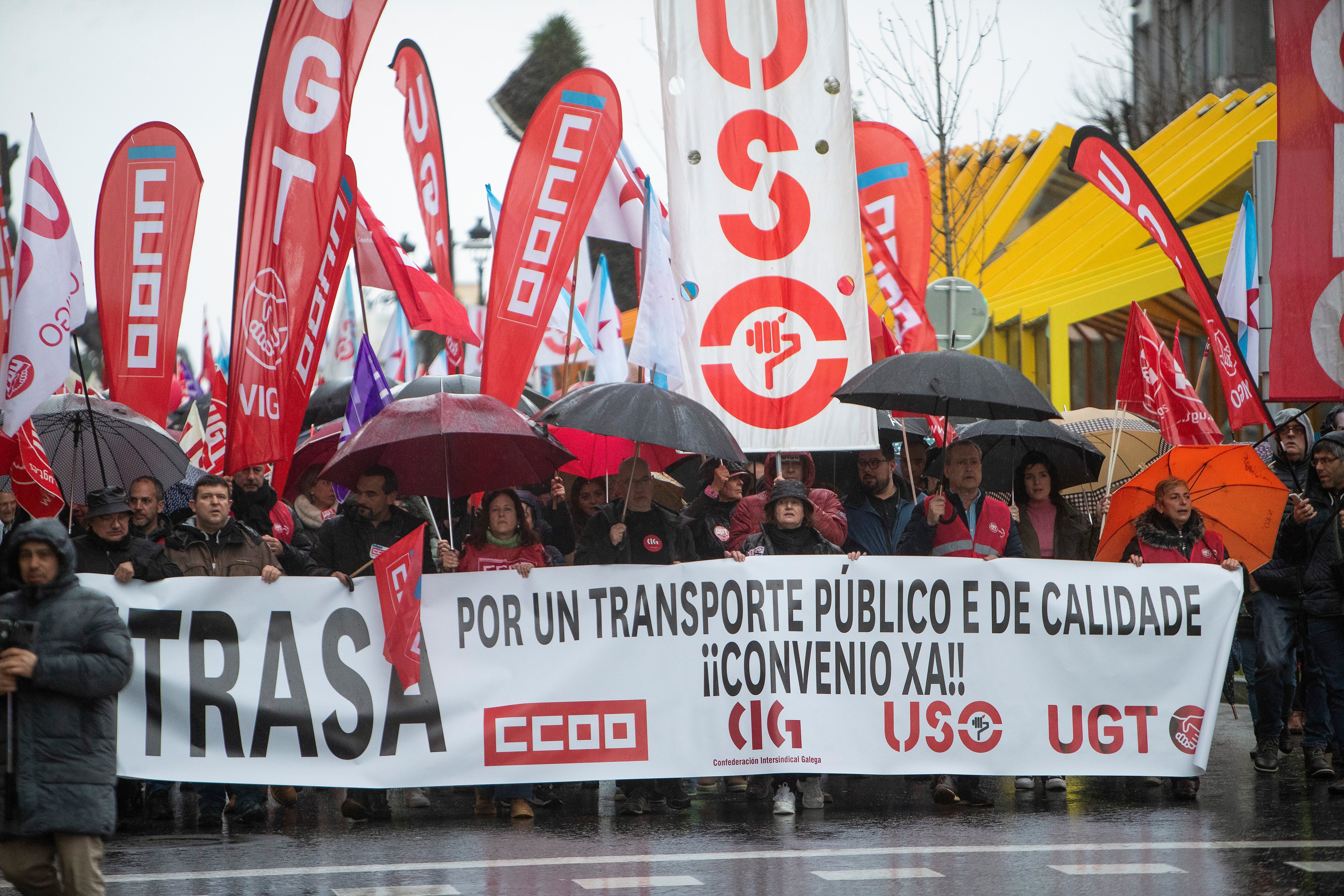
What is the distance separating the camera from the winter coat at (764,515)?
872 cm

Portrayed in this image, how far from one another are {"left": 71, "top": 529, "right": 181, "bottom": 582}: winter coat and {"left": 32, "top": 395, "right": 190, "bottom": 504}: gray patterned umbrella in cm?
125

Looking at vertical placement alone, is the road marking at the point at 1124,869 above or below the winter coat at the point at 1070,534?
below

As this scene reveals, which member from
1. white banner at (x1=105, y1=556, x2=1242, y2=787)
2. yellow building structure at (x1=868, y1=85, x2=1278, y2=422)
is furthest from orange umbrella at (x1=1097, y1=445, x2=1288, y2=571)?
yellow building structure at (x1=868, y1=85, x2=1278, y2=422)

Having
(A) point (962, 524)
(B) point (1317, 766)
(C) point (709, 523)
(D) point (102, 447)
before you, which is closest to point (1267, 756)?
(B) point (1317, 766)

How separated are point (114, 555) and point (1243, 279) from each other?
943 centimetres

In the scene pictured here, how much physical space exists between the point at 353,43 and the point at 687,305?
237 centimetres

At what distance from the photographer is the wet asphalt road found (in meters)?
6.12

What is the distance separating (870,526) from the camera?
9414 millimetres

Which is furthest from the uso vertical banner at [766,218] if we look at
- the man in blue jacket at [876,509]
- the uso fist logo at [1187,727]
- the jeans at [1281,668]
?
the jeans at [1281,668]

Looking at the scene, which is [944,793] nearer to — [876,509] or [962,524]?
[962,524]

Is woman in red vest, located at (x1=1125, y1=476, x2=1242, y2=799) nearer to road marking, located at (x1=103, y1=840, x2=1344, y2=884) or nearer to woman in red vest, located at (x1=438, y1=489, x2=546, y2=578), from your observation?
road marking, located at (x1=103, y1=840, x2=1344, y2=884)

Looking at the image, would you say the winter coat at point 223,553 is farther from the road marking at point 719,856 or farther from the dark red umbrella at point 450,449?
the road marking at point 719,856

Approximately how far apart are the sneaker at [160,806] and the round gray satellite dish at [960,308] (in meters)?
8.31

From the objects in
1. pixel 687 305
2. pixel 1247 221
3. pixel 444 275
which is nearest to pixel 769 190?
pixel 687 305
